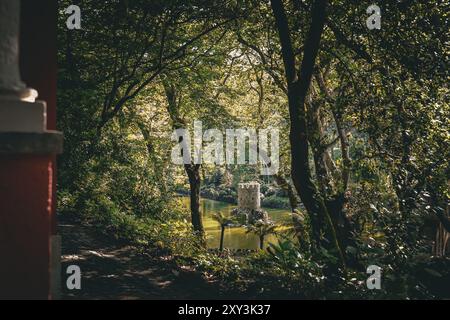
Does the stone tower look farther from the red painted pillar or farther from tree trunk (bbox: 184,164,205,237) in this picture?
the red painted pillar

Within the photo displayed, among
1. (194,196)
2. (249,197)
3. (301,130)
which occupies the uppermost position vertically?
(301,130)

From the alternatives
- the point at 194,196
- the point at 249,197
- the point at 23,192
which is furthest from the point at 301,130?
the point at 249,197

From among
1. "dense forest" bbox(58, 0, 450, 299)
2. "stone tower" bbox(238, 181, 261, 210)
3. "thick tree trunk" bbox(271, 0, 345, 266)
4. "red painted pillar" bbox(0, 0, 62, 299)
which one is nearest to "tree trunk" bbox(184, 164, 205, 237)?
"dense forest" bbox(58, 0, 450, 299)

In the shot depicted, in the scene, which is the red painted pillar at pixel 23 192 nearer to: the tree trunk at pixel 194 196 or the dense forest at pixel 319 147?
the dense forest at pixel 319 147

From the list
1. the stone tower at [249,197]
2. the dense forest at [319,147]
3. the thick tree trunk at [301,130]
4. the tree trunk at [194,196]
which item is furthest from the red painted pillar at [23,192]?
the stone tower at [249,197]

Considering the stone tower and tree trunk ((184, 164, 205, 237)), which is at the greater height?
tree trunk ((184, 164, 205, 237))

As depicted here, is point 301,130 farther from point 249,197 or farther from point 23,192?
point 249,197

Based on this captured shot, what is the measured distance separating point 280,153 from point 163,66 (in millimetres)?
5976

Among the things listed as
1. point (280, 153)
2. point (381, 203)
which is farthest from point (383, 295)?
point (280, 153)

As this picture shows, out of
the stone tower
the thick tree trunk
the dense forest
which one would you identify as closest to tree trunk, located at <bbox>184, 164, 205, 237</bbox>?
the dense forest

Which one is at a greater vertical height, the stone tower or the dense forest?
the dense forest

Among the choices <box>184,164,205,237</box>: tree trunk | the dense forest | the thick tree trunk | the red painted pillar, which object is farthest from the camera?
<box>184,164,205,237</box>: tree trunk

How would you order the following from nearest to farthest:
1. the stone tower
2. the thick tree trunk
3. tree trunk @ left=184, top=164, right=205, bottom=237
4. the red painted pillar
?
the red painted pillar → the thick tree trunk → tree trunk @ left=184, top=164, right=205, bottom=237 → the stone tower

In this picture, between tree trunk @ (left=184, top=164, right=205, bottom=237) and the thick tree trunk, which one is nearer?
the thick tree trunk
